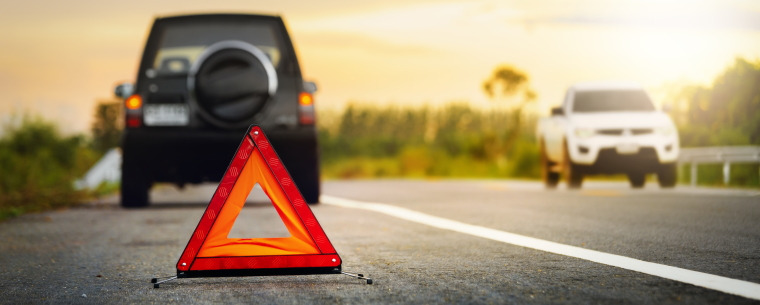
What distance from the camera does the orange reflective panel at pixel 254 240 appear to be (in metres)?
5.10

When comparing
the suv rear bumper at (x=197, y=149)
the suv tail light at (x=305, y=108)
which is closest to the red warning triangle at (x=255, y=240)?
the suv rear bumper at (x=197, y=149)

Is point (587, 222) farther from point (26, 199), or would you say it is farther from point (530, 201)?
point (26, 199)

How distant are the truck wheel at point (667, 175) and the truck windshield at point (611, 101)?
112cm

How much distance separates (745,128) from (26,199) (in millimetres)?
13074

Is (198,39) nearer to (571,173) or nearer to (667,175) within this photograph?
(571,173)

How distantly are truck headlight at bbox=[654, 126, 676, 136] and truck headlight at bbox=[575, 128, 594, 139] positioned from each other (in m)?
1.08

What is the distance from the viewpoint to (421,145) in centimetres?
5072

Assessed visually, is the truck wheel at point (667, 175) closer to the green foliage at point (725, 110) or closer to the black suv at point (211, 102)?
the green foliage at point (725, 110)

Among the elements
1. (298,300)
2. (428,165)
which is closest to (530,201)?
(298,300)

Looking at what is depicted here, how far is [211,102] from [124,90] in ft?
4.04

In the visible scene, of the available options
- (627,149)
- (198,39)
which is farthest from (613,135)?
(198,39)

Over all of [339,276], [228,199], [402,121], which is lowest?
[402,121]

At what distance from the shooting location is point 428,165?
40125 millimetres

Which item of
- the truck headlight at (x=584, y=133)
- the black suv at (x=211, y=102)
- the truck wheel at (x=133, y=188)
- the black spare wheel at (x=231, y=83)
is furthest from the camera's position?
the truck headlight at (x=584, y=133)
